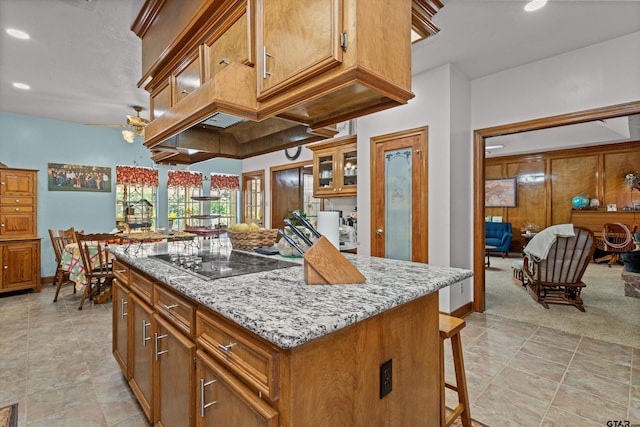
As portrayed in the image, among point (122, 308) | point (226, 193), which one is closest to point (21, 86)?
point (122, 308)

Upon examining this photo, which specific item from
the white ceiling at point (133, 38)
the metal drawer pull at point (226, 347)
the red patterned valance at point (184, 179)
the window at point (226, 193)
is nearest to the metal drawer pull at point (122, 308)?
the metal drawer pull at point (226, 347)

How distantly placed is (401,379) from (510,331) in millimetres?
2606

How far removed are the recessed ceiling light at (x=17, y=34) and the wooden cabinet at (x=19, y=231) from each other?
238 cm

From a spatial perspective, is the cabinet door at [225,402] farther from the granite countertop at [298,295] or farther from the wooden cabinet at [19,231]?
the wooden cabinet at [19,231]

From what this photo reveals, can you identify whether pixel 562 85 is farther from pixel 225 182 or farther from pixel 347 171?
pixel 225 182

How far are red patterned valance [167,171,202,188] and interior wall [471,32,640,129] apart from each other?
5331 millimetres

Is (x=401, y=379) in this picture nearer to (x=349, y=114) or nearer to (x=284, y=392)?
(x=284, y=392)

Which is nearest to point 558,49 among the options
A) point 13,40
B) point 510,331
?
point 510,331

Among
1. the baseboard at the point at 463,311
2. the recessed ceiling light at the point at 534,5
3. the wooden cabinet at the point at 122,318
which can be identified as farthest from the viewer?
the baseboard at the point at 463,311

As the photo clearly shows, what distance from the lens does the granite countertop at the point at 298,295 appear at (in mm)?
810

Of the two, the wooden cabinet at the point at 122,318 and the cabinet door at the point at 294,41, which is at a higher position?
the cabinet door at the point at 294,41

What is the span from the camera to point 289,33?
1240 mm

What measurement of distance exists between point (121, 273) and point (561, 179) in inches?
355

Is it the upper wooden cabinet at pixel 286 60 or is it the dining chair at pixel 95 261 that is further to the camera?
the dining chair at pixel 95 261
